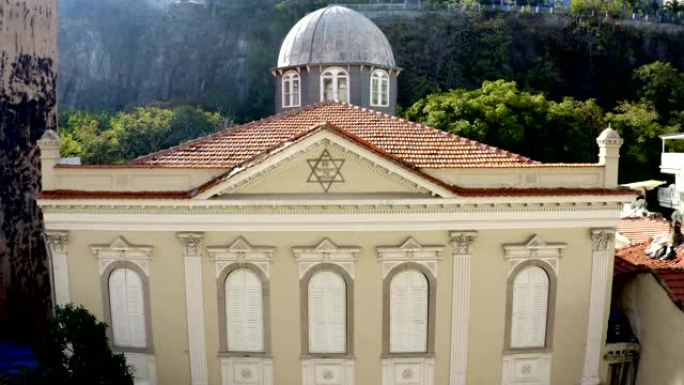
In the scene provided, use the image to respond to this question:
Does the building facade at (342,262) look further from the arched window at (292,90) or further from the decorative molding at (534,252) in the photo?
the arched window at (292,90)

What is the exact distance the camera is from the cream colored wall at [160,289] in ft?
39.4

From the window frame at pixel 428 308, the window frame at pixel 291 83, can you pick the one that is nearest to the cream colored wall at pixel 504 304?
the window frame at pixel 428 308

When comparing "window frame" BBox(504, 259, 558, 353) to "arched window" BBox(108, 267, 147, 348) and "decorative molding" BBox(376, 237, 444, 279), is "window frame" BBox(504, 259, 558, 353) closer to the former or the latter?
"decorative molding" BBox(376, 237, 444, 279)

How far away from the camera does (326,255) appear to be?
11812 mm

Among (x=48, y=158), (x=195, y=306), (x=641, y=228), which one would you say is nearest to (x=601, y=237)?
(x=641, y=228)

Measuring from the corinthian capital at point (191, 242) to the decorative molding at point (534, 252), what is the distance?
692cm

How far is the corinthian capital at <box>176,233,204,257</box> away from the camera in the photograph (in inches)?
463

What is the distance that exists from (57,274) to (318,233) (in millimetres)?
6180

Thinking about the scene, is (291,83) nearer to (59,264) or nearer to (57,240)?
(57,240)

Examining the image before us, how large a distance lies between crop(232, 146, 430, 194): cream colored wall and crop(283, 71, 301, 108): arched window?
9.84 meters

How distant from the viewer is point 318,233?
11797 mm

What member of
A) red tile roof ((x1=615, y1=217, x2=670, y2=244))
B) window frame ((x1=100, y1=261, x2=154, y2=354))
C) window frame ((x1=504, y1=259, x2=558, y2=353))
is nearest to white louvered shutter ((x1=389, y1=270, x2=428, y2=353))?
window frame ((x1=504, y1=259, x2=558, y2=353))

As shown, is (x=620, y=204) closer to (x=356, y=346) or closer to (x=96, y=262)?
(x=356, y=346)

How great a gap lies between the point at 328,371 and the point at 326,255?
2815 millimetres
